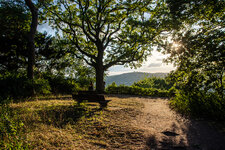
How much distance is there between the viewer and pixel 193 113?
254 inches

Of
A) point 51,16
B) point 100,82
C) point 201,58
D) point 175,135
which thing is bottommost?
point 175,135

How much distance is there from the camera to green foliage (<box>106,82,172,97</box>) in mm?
16281

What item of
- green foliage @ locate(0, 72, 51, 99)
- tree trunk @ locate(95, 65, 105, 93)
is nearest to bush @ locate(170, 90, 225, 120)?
green foliage @ locate(0, 72, 51, 99)

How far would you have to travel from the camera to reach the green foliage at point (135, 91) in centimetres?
1628

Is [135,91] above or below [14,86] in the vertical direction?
below

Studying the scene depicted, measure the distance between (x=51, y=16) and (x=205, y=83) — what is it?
16178 millimetres

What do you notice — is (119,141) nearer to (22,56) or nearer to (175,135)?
(175,135)

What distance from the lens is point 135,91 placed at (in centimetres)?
1750

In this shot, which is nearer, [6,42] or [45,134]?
[45,134]

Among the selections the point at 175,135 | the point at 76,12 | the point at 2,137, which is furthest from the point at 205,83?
the point at 76,12

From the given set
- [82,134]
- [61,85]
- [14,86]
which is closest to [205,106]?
[82,134]

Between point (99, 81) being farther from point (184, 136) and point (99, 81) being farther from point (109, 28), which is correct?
point (184, 136)

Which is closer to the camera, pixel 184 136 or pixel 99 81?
pixel 184 136

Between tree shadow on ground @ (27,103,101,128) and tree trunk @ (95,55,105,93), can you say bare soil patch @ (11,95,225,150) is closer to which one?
tree shadow on ground @ (27,103,101,128)
